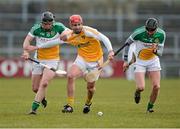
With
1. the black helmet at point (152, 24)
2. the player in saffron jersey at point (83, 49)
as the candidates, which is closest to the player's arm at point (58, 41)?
the player in saffron jersey at point (83, 49)

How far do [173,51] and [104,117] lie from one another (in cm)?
2797

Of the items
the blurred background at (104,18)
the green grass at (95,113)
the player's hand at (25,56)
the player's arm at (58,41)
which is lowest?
the blurred background at (104,18)

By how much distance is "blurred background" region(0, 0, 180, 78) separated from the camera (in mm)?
44344

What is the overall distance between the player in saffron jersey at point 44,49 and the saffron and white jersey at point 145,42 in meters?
1.92

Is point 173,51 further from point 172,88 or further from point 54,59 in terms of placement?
point 54,59

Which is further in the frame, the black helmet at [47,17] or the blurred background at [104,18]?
the blurred background at [104,18]

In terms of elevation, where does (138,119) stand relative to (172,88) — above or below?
above

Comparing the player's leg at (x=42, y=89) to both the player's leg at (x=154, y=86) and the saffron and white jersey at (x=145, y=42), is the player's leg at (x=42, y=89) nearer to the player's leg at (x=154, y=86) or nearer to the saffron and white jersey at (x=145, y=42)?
the saffron and white jersey at (x=145, y=42)

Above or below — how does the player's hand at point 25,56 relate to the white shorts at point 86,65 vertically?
above

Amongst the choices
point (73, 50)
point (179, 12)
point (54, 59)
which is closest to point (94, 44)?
point (54, 59)

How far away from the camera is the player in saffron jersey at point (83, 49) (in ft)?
59.4

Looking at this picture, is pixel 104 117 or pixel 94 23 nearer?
pixel 104 117

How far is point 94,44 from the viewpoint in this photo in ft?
60.6

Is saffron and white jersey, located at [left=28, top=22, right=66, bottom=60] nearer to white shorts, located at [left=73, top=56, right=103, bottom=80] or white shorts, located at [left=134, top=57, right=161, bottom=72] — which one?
white shorts, located at [left=73, top=56, right=103, bottom=80]
